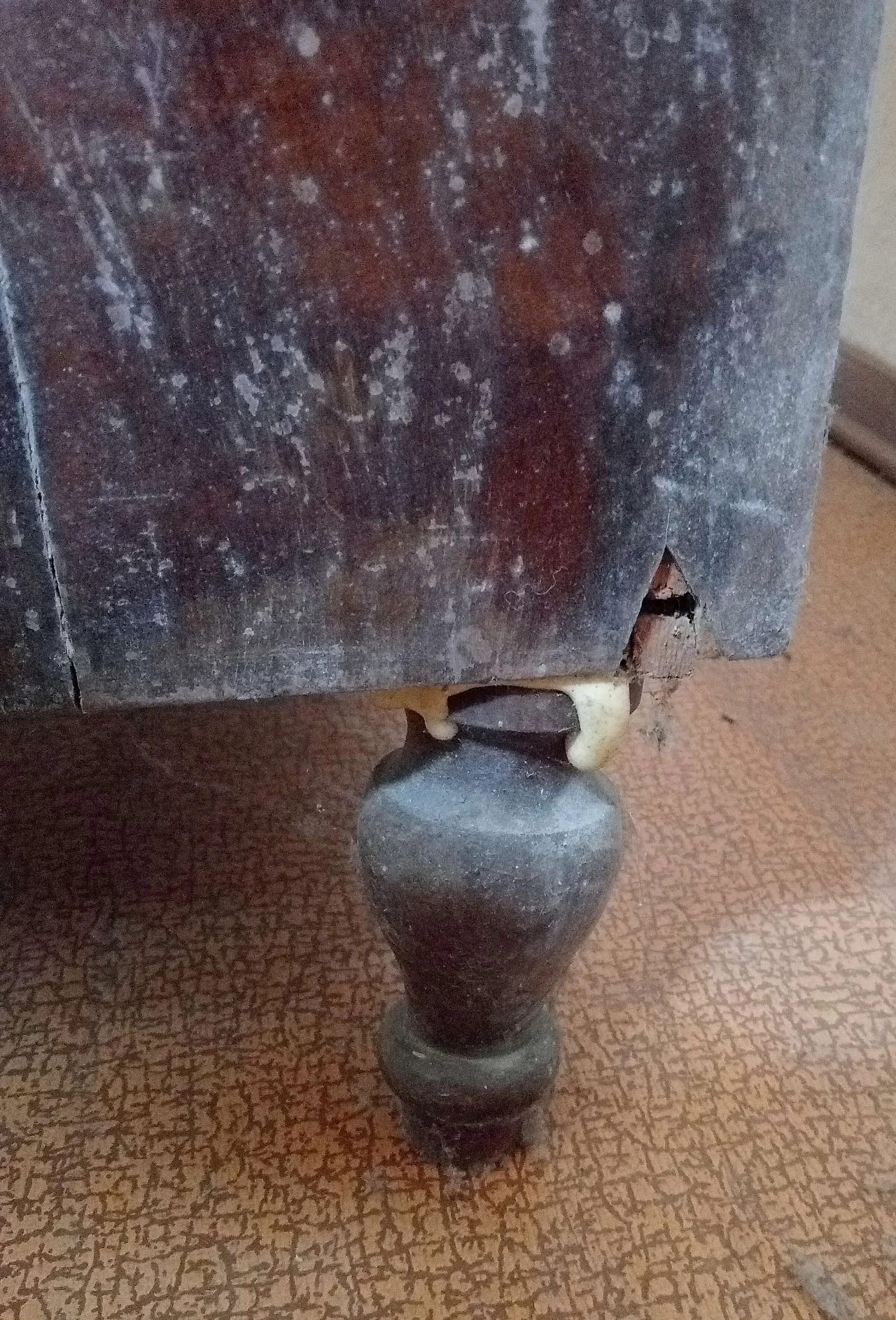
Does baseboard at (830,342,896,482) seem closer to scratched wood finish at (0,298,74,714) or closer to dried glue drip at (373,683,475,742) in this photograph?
dried glue drip at (373,683,475,742)

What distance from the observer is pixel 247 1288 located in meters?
0.62

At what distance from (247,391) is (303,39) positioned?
11cm

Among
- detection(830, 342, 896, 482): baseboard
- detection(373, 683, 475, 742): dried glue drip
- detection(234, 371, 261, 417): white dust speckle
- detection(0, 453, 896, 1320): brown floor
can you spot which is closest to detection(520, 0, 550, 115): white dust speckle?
detection(234, 371, 261, 417): white dust speckle

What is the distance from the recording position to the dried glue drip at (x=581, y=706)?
0.50 meters

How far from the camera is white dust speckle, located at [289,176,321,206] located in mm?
372

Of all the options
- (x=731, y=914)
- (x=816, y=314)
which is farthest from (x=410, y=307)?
(x=731, y=914)

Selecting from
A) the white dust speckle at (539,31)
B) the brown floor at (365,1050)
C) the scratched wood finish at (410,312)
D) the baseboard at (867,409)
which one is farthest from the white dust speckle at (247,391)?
the baseboard at (867,409)

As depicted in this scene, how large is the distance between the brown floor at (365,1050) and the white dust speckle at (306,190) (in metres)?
0.37

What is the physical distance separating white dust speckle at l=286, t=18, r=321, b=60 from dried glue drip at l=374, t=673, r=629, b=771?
23 cm

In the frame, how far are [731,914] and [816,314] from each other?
58 centimetres

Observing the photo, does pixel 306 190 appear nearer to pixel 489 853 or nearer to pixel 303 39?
pixel 303 39

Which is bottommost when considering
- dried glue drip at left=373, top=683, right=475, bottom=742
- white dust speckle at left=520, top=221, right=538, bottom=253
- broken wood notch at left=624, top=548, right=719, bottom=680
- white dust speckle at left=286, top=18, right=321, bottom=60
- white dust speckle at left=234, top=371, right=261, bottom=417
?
dried glue drip at left=373, top=683, right=475, bottom=742

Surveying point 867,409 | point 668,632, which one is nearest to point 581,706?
point 668,632

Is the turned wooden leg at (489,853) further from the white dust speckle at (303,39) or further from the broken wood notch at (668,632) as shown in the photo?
the white dust speckle at (303,39)
